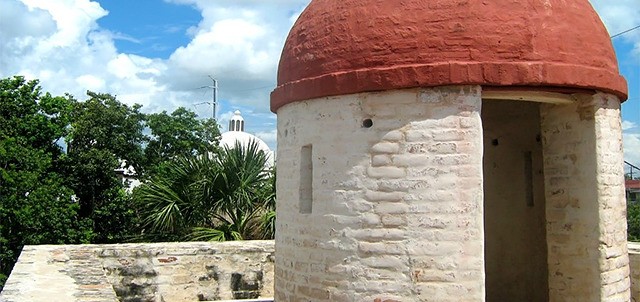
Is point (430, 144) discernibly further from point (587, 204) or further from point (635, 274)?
point (635, 274)

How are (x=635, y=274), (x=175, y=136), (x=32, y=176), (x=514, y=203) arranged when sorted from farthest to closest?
(x=175, y=136)
(x=32, y=176)
(x=514, y=203)
(x=635, y=274)

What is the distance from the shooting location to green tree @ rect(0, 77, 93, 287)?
49.9 ft

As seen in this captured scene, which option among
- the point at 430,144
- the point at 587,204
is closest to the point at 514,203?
the point at 587,204

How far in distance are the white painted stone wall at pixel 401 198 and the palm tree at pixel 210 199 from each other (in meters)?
7.72

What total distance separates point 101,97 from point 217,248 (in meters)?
12.5

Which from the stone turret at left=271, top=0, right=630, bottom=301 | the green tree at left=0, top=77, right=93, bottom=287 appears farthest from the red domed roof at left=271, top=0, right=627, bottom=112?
the green tree at left=0, top=77, right=93, bottom=287

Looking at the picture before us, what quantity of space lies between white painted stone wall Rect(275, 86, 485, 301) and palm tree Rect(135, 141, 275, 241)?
7.72 metres

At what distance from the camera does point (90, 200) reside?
17.9 metres

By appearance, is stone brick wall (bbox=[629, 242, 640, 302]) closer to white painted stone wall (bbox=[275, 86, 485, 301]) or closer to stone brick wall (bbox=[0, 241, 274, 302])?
white painted stone wall (bbox=[275, 86, 485, 301])

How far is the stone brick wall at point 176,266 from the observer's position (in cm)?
816

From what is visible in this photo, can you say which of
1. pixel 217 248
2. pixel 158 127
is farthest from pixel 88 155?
pixel 217 248

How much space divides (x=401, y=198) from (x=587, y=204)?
1770 mm

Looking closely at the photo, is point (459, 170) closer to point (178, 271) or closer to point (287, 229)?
point (287, 229)

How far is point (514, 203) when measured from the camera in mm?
7344
